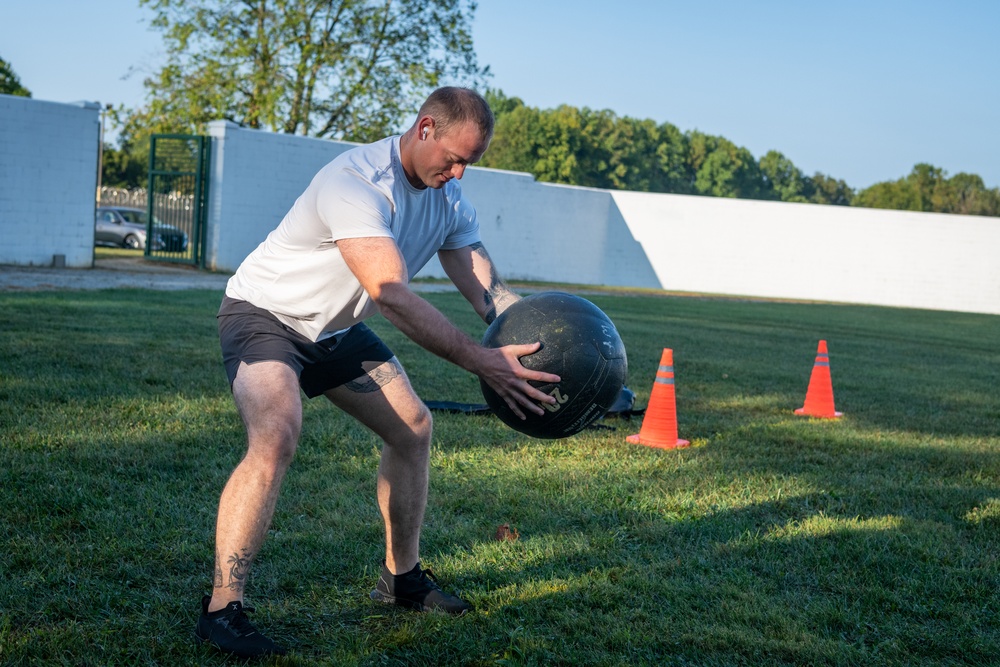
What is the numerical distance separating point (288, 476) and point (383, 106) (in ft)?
92.9

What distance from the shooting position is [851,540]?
4559mm

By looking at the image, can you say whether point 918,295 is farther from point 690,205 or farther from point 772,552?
point 772,552

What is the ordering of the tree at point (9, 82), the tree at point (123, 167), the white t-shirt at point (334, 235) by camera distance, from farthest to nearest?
1. the tree at point (123, 167)
2. the tree at point (9, 82)
3. the white t-shirt at point (334, 235)

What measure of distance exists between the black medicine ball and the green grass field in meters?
0.76

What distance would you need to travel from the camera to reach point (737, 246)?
1388 inches

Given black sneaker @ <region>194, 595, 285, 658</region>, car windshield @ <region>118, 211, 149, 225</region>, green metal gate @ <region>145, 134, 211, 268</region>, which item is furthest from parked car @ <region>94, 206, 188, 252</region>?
black sneaker @ <region>194, 595, 285, 658</region>

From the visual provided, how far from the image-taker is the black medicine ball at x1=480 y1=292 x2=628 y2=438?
3.34 m

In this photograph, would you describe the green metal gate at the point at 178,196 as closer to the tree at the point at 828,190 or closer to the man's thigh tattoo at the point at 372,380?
the man's thigh tattoo at the point at 372,380

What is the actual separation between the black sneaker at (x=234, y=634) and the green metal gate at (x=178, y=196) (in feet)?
66.5

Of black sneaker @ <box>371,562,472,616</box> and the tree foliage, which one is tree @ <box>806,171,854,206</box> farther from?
black sneaker @ <box>371,562,472,616</box>

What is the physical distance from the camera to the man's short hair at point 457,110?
128 inches

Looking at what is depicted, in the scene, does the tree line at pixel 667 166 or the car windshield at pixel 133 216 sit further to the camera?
the tree line at pixel 667 166

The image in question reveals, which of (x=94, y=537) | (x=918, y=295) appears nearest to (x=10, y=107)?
(x=94, y=537)

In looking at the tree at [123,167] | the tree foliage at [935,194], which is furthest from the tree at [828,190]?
the tree at [123,167]
